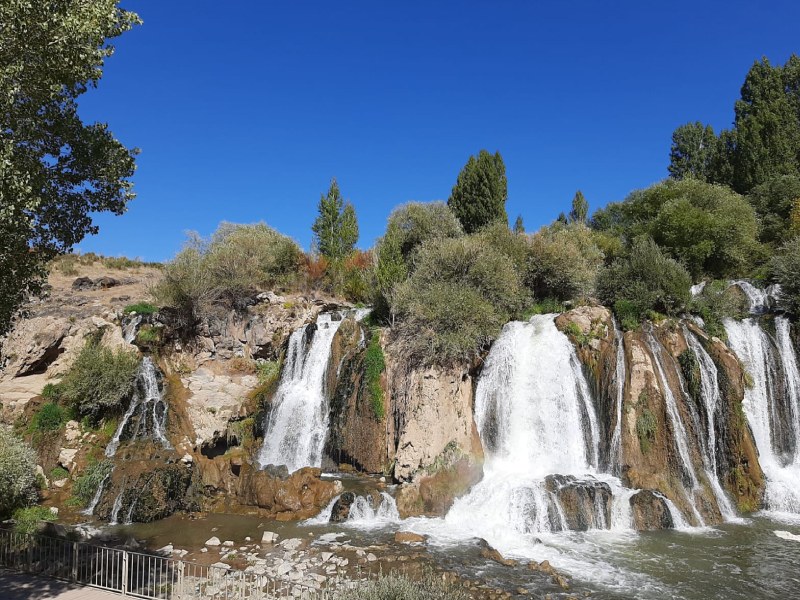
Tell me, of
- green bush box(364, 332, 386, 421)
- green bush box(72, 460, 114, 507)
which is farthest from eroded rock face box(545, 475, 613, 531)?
green bush box(72, 460, 114, 507)

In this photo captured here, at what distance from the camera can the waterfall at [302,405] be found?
2214 centimetres

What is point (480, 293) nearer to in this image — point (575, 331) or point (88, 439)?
point (575, 331)

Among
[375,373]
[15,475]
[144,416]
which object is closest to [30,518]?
[15,475]

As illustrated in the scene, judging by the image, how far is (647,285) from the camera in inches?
886

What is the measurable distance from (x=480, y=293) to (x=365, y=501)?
10993mm

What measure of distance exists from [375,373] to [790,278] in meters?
17.5

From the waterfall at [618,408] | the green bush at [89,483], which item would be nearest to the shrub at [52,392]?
the green bush at [89,483]

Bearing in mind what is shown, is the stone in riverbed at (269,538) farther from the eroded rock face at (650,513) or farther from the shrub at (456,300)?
the eroded rock face at (650,513)

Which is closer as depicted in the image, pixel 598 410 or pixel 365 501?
Answer: pixel 365 501

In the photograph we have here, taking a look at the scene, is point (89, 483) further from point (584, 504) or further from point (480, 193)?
point (480, 193)

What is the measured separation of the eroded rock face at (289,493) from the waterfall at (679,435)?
12.0 metres

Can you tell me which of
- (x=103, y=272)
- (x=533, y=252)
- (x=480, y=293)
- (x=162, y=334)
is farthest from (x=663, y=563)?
(x=103, y=272)

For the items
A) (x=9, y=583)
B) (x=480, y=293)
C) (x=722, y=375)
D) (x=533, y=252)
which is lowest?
(x=9, y=583)

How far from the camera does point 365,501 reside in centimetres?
1788
